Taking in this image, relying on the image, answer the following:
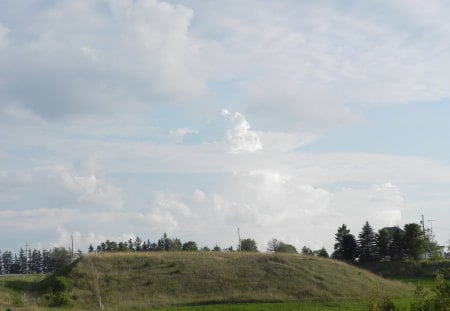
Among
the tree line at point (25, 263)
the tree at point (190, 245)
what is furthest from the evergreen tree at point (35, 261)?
the tree at point (190, 245)

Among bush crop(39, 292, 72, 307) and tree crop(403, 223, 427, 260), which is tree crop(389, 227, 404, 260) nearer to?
tree crop(403, 223, 427, 260)

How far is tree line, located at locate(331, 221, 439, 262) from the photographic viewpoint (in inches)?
3298

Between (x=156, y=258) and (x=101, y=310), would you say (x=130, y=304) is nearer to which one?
(x=101, y=310)

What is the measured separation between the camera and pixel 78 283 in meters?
47.0

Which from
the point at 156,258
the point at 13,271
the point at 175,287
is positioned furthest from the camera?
the point at 13,271

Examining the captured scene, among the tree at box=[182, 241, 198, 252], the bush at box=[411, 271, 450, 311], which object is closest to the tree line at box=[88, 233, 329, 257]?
the tree at box=[182, 241, 198, 252]

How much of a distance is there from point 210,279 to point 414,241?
45.2 metres

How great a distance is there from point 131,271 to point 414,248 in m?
48.9

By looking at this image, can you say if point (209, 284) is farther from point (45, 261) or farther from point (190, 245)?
point (45, 261)

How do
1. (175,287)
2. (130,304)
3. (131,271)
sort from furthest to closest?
(131,271)
(175,287)
(130,304)

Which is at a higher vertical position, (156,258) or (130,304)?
(156,258)

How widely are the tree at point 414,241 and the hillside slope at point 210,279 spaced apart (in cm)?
3072

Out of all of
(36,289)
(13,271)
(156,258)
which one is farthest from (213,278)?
(13,271)

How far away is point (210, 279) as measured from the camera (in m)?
48.5
